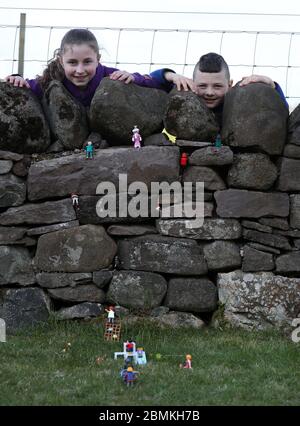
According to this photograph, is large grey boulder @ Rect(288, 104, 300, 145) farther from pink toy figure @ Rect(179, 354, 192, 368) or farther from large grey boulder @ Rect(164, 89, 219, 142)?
pink toy figure @ Rect(179, 354, 192, 368)

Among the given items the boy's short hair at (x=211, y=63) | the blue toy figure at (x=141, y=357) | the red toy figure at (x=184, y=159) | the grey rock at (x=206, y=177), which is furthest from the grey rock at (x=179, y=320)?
the boy's short hair at (x=211, y=63)

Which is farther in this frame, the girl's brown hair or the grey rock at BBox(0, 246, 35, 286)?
the girl's brown hair

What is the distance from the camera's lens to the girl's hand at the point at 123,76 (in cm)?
626

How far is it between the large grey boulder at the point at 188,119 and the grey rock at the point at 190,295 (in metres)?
1.29

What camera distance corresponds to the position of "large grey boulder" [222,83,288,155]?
6.07 meters

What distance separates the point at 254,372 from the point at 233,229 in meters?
1.60

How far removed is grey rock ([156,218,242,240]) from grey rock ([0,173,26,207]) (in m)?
1.40

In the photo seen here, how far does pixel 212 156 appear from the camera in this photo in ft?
19.9

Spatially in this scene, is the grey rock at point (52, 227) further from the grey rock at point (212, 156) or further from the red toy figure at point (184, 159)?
the grey rock at point (212, 156)

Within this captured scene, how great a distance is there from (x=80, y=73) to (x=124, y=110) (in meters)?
0.60

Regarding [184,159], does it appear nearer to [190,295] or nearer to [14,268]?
[190,295]

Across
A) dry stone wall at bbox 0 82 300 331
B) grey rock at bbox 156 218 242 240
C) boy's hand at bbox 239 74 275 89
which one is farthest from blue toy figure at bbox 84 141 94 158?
boy's hand at bbox 239 74 275 89

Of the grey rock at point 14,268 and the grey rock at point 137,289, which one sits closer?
the grey rock at point 137,289

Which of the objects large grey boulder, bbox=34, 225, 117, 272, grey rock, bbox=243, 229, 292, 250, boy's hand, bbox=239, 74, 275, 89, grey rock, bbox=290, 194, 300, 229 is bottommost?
large grey boulder, bbox=34, 225, 117, 272
